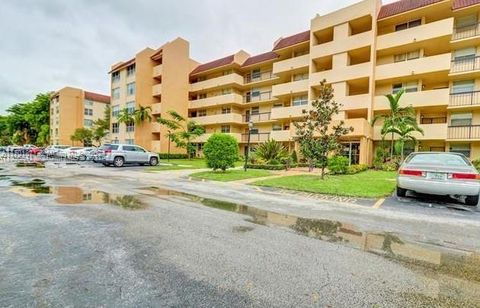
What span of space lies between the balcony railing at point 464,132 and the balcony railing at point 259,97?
19.2 m

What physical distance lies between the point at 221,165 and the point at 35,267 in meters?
12.6

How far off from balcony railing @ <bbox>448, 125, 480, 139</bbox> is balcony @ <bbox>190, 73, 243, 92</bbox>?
23.9 metres

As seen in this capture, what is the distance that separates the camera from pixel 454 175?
754 centimetres

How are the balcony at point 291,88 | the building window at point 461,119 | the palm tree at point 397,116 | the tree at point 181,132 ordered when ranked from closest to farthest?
the palm tree at point 397,116 < the building window at point 461,119 < the balcony at point 291,88 < the tree at point 181,132

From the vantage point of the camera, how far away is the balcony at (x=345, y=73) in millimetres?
22214

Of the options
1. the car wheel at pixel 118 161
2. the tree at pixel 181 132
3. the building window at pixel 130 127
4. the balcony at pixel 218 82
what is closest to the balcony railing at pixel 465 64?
the balcony at pixel 218 82

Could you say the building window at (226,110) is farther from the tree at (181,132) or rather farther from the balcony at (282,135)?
the balcony at (282,135)

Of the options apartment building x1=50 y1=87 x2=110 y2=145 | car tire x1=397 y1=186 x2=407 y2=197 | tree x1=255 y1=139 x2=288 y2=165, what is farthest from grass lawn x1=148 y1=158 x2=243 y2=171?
apartment building x1=50 y1=87 x2=110 y2=145

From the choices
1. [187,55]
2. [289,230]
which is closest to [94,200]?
[289,230]

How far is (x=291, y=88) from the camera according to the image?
2808cm

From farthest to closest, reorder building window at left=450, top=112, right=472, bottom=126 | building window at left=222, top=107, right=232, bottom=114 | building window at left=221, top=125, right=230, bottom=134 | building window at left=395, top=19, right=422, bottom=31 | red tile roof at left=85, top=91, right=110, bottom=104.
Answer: red tile roof at left=85, top=91, right=110, bottom=104 < building window at left=222, top=107, right=232, bottom=114 < building window at left=221, top=125, right=230, bottom=134 < building window at left=395, top=19, right=422, bottom=31 < building window at left=450, top=112, right=472, bottom=126

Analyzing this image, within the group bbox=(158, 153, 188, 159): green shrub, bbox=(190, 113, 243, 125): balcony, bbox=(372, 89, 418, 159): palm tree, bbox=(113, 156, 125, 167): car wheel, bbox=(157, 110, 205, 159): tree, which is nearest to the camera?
bbox=(372, 89, 418, 159): palm tree

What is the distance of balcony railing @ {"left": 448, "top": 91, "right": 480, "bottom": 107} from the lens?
19.5m

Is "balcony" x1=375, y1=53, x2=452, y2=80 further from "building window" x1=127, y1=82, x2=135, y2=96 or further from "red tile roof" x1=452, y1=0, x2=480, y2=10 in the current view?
"building window" x1=127, y1=82, x2=135, y2=96
